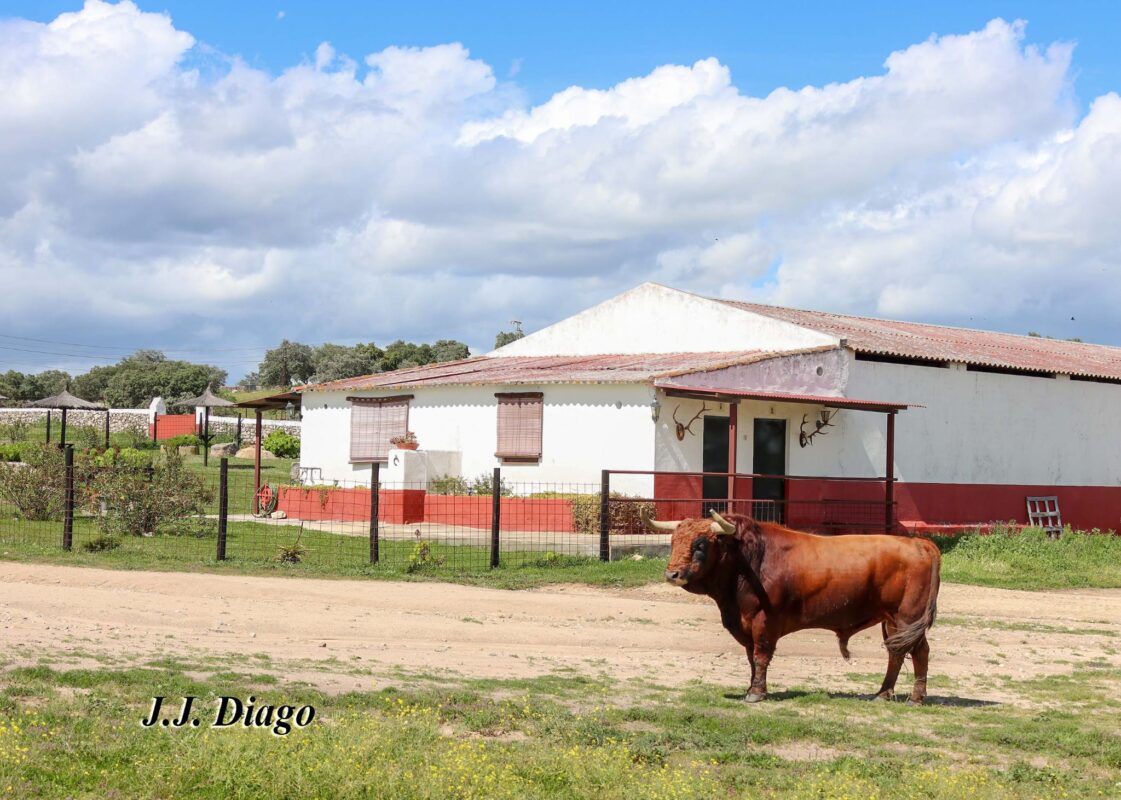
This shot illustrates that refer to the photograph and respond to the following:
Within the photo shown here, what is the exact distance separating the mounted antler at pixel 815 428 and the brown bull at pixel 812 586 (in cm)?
1529

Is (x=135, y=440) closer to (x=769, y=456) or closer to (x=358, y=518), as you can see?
(x=358, y=518)

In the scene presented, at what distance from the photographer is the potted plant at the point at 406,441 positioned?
2655 centimetres

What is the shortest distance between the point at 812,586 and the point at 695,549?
93cm

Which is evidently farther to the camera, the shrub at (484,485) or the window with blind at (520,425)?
the window with blind at (520,425)

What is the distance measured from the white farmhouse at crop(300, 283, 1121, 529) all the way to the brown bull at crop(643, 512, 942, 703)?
1120 cm

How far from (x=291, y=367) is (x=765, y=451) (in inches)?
2560

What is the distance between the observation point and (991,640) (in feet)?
42.8

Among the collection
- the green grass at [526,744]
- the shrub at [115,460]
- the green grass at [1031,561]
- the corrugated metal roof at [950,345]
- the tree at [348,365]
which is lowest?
the green grass at [526,744]

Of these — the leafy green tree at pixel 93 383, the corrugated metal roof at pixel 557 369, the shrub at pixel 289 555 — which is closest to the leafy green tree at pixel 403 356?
the leafy green tree at pixel 93 383

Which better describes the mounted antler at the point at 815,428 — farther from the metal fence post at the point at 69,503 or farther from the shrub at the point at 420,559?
the metal fence post at the point at 69,503

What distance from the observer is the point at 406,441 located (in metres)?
26.7

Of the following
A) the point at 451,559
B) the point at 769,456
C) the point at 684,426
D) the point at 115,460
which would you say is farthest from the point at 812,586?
the point at 115,460

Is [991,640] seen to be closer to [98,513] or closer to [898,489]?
[898,489]

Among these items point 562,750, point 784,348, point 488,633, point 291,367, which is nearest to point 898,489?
point 784,348
